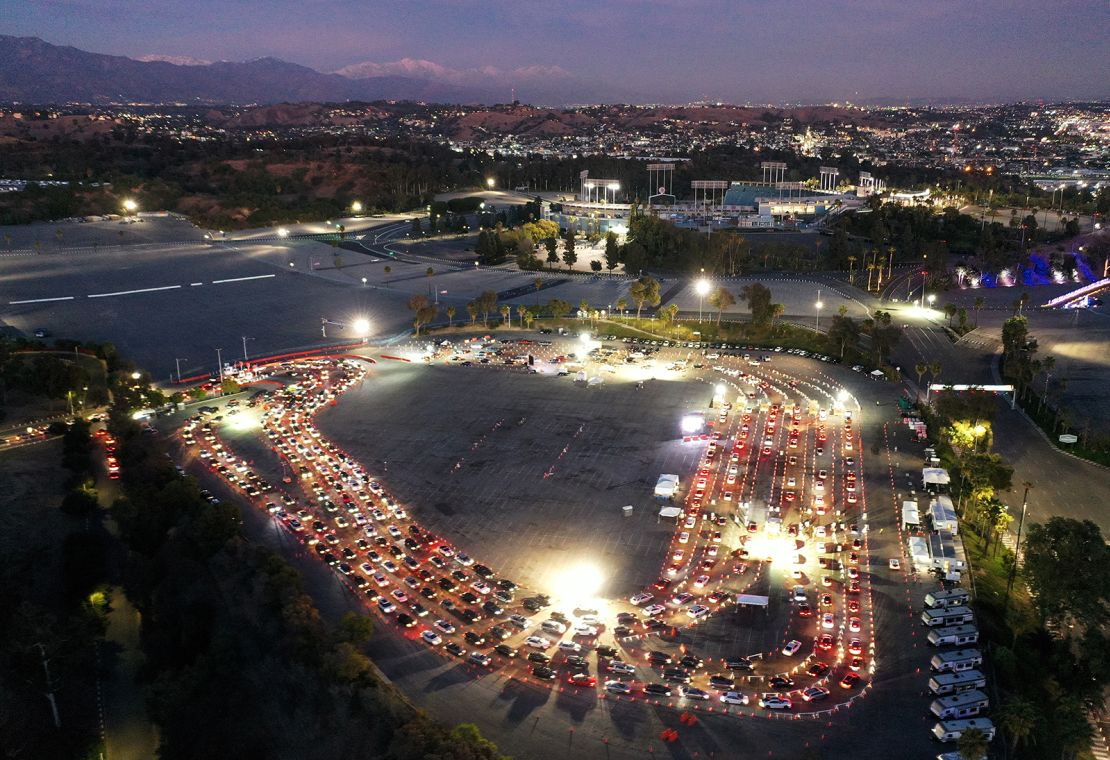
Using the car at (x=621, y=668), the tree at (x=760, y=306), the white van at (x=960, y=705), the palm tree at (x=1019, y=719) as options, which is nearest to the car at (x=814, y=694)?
the white van at (x=960, y=705)

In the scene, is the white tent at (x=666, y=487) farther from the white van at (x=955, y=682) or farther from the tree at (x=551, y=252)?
the tree at (x=551, y=252)

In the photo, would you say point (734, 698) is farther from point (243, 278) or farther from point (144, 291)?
point (243, 278)

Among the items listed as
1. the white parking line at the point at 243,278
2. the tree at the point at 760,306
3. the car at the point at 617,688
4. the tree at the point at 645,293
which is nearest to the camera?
the car at the point at 617,688

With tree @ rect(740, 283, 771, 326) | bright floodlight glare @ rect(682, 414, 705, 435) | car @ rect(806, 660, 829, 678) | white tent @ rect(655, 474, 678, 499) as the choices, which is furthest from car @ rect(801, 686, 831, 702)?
tree @ rect(740, 283, 771, 326)

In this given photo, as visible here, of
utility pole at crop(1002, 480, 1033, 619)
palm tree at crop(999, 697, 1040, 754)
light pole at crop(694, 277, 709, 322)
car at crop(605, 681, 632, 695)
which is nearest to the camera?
palm tree at crop(999, 697, 1040, 754)

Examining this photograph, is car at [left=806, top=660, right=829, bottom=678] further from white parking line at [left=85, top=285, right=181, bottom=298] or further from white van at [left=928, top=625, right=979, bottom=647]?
white parking line at [left=85, top=285, right=181, bottom=298]
